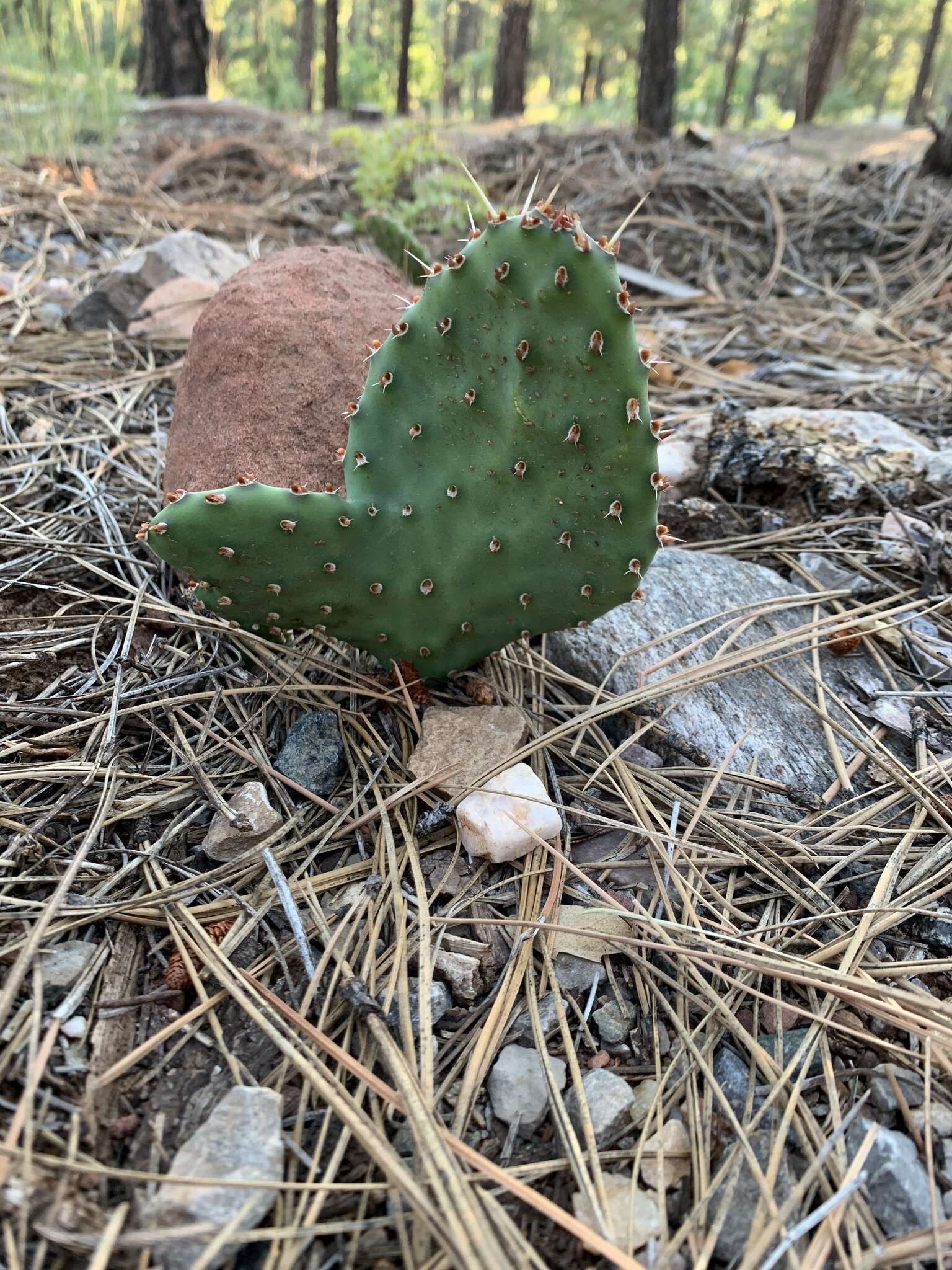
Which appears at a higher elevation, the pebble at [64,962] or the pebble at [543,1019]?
the pebble at [64,962]

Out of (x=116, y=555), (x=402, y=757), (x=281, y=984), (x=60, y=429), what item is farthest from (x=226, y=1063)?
(x=60, y=429)

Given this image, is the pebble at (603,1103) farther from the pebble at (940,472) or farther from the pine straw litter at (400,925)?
the pebble at (940,472)

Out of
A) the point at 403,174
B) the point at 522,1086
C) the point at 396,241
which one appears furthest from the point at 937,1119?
the point at 403,174

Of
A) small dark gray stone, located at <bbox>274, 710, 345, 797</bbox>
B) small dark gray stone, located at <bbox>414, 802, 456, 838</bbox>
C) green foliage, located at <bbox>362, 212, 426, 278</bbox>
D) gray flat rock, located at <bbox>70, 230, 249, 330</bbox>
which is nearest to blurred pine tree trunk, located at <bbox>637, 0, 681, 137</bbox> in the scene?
green foliage, located at <bbox>362, 212, 426, 278</bbox>

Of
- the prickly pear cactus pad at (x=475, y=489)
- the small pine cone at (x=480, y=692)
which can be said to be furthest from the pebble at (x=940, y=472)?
the small pine cone at (x=480, y=692)

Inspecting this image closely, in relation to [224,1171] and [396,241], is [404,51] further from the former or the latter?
[224,1171]

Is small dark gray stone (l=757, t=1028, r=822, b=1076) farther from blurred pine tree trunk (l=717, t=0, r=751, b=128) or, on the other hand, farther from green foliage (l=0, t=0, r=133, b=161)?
blurred pine tree trunk (l=717, t=0, r=751, b=128)

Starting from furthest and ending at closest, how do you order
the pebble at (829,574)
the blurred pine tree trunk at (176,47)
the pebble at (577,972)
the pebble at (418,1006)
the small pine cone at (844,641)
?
the blurred pine tree trunk at (176,47), the pebble at (829,574), the small pine cone at (844,641), the pebble at (577,972), the pebble at (418,1006)
